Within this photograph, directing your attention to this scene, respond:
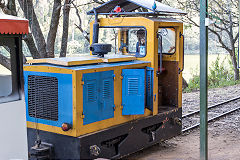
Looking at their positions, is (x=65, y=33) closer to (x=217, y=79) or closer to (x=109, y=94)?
(x=109, y=94)

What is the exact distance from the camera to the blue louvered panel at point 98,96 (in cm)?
597


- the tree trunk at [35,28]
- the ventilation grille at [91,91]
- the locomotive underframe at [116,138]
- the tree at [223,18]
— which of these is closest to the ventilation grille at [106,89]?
the ventilation grille at [91,91]

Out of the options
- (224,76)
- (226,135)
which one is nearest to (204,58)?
(226,135)

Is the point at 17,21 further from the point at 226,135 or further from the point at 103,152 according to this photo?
the point at 226,135

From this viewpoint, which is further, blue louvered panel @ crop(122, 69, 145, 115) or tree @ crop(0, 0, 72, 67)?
tree @ crop(0, 0, 72, 67)

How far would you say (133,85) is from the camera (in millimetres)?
6730

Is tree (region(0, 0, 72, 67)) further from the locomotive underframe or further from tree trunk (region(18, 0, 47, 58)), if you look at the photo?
the locomotive underframe

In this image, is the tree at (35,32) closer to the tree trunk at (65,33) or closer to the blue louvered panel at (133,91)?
the tree trunk at (65,33)

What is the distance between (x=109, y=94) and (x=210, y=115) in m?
5.65

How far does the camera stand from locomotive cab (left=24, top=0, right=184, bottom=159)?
5.88 m

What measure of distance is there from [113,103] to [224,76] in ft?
49.2

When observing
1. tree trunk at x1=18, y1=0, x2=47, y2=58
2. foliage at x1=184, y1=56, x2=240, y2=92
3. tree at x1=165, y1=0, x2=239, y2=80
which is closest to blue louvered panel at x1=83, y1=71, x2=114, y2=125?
tree trunk at x1=18, y1=0, x2=47, y2=58

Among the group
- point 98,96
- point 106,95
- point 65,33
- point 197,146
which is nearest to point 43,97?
point 98,96

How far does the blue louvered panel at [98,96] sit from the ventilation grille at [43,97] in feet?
1.65
